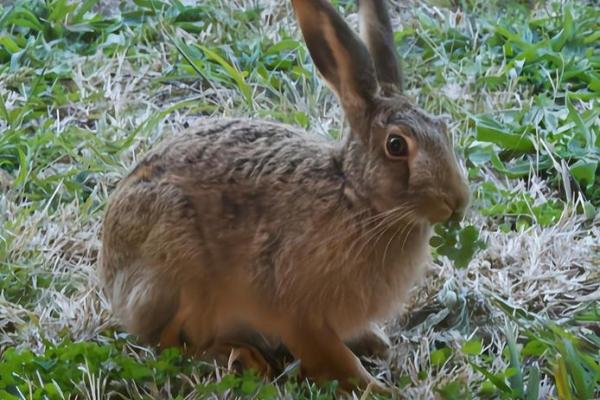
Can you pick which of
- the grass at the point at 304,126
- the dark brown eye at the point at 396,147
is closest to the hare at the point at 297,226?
the dark brown eye at the point at 396,147

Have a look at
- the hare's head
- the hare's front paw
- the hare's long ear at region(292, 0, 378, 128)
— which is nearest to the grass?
the hare's front paw

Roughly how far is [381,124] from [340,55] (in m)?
0.23

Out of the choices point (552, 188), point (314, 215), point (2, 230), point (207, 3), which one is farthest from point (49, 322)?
Answer: point (207, 3)

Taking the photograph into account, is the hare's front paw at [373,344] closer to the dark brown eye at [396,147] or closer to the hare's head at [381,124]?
the hare's head at [381,124]

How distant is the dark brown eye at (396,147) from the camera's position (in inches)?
132

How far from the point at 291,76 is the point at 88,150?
0.98 metres

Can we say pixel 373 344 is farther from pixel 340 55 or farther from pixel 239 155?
pixel 340 55

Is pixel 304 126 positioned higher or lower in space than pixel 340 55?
lower

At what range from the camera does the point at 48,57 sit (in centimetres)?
534

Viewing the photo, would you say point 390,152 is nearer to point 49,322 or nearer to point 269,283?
point 269,283

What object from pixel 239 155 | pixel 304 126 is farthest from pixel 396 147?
pixel 304 126

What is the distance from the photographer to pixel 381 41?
3600 mm

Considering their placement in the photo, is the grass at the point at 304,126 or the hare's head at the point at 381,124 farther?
the grass at the point at 304,126

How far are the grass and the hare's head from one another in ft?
0.59
